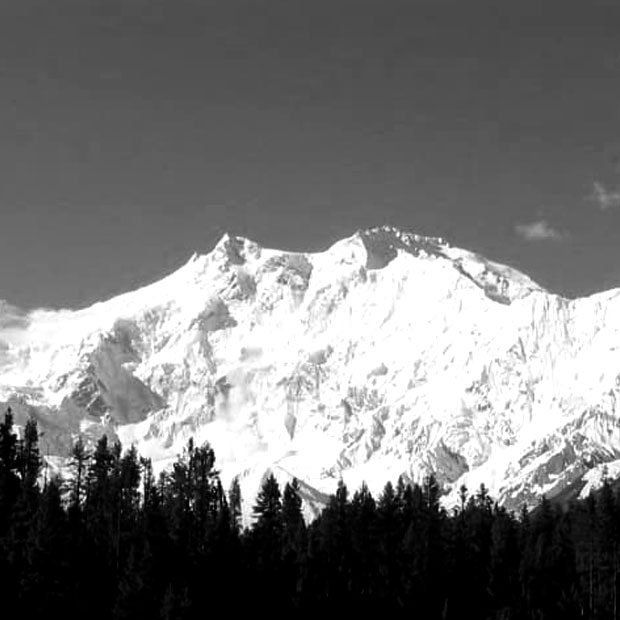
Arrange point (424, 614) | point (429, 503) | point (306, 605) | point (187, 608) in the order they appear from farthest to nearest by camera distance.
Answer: point (429, 503)
point (424, 614)
point (306, 605)
point (187, 608)

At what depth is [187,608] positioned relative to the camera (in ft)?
410

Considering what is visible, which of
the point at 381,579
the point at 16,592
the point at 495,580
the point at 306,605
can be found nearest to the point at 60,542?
the point at 16,592

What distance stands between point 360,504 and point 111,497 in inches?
1104

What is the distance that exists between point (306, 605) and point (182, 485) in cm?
3648

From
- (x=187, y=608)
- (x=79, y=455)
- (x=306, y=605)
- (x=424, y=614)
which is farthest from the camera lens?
(x=79, y=455)

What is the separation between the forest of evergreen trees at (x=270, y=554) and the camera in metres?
129

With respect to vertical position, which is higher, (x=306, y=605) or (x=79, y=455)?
(x=79, y=455)

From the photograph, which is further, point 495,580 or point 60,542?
point 495,580

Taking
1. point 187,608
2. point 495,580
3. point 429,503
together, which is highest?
point 429,503

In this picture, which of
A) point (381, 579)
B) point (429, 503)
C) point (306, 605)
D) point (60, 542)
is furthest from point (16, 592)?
point (429, 503)

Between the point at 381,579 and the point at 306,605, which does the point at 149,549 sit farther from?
the point at 381,579

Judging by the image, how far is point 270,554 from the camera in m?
147

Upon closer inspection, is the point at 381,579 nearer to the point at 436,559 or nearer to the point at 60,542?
the point at 436,559

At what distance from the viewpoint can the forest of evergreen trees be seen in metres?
129
